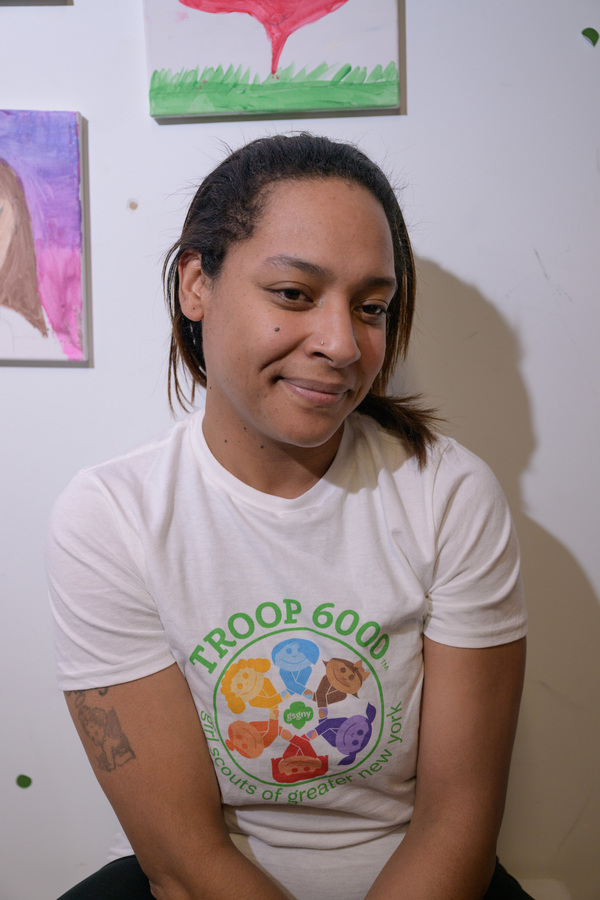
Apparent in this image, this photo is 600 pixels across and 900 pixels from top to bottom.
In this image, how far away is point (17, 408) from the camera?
1175 mm

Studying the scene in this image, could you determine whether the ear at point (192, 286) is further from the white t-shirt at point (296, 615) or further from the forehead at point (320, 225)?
the white t-shirt at point (296, 615)

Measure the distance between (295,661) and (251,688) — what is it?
67 mm

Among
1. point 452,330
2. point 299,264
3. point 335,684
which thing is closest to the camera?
point 299,264

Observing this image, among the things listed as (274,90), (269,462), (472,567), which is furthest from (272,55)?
(472,567)

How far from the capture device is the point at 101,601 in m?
0.85

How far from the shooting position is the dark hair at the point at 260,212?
0.82 meters

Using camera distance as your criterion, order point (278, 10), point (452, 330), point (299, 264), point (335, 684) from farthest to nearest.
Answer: point (452, 330)
point (278, 10)
point (335, 684)
point (299, 264)

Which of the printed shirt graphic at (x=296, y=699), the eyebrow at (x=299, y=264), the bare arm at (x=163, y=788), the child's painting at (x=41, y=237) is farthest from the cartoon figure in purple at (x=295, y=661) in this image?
the child's painting at (x=41, y=237)

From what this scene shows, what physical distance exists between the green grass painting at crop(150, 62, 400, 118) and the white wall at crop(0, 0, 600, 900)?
35mm

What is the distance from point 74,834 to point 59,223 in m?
1.12

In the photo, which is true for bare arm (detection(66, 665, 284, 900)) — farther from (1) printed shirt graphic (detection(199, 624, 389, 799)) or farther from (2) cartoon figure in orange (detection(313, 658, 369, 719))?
(2) cartoon figure in orange (detection(313, 658, 369, 719))

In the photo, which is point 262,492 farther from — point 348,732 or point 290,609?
point 348,732

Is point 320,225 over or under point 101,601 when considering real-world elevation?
over

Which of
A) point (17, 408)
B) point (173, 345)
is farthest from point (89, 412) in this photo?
point (173, 345)
